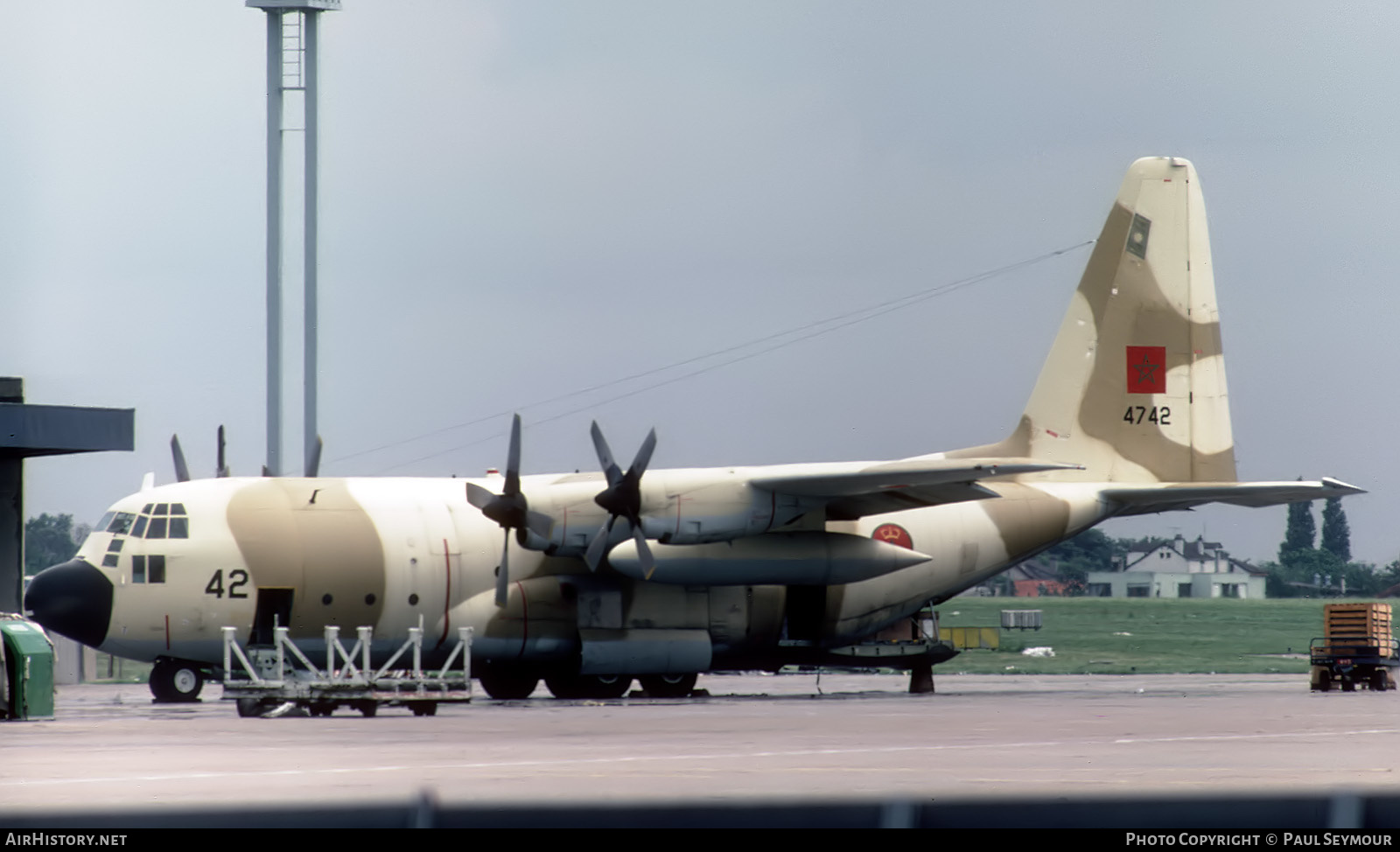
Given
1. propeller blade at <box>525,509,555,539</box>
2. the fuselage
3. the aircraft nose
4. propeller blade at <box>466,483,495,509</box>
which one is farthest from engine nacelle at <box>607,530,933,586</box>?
the aircraft nose

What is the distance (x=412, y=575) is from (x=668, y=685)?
5.54m

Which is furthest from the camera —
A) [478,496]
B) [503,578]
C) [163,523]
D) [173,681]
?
[173,681]

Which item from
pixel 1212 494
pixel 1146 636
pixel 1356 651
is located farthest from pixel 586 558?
pixel 1146 636

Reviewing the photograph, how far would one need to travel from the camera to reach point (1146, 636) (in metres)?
76.7

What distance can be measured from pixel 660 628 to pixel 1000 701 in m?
6.01

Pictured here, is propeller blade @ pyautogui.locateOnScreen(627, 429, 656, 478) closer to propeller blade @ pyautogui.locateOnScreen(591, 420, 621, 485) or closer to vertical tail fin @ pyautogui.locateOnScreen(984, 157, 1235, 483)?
propeller blade @ pyautogui.locateOnScreen(591, 420, 621, 485)

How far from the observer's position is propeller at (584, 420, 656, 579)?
2898 cm

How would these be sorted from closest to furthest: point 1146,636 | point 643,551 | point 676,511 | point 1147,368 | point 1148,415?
point 643,551 < point 676,511 < point 1148,415 < point 1147,368 < point 1146,636

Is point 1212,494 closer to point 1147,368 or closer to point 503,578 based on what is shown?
point 1147,368

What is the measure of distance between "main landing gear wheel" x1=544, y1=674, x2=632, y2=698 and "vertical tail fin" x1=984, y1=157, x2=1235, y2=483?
934 centimetres

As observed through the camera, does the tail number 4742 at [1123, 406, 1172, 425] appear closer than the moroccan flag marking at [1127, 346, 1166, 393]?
Yes

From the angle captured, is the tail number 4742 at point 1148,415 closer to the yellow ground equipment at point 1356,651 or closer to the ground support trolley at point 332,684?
the yellow ground equipment at point 1356,651

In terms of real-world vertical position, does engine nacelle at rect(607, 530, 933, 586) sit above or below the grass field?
above
